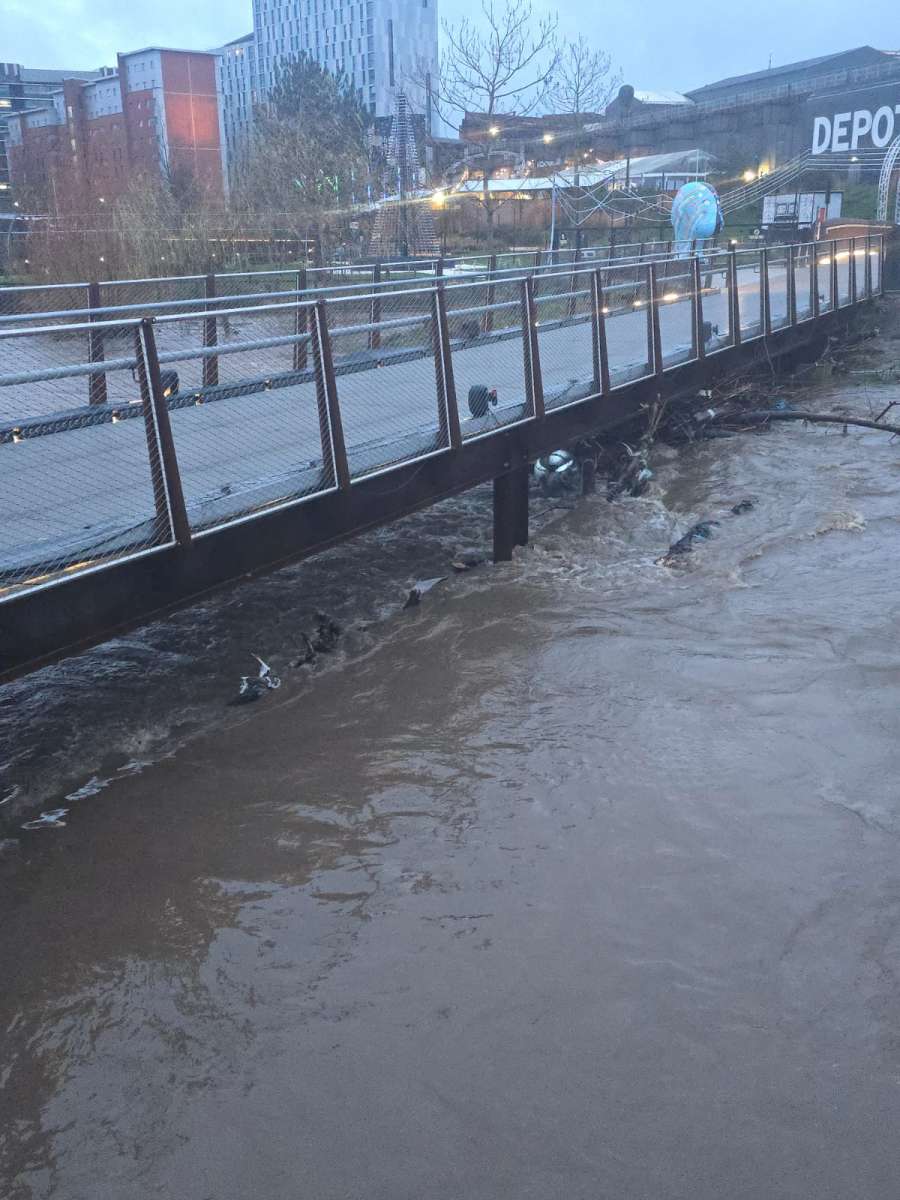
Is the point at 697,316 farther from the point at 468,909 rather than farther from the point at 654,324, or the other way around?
the point at 468,909

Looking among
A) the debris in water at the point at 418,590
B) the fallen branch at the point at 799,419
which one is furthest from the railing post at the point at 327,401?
the fallen branch at the point at 799,419

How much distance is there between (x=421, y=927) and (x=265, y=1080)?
3.11 feet

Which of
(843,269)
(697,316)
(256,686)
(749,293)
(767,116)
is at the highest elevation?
(767,116)

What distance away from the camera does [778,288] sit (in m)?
15.2

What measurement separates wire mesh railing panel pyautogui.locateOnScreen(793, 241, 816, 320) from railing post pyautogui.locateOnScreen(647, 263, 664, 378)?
5.96m

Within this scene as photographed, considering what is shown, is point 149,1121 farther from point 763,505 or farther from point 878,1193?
point 763,505

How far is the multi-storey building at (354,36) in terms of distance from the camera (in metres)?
126

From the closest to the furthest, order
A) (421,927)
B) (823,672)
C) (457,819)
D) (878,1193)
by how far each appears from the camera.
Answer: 1. (878,1193)
2. (421,927)
3. (457,819)
4. (823,672)

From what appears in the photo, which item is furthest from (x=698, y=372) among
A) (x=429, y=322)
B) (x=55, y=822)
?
(x=55, y=822)

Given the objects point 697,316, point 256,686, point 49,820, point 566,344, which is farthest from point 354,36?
point 49,820

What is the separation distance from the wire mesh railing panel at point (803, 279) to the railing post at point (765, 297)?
5.43 ft

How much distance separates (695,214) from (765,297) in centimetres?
478

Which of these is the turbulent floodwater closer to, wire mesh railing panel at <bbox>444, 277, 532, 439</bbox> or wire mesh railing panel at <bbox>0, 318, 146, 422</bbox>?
wire mesh railing panel at <bbox>444, 277, 532, 439</bbox>

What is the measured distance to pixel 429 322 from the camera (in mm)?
7500
